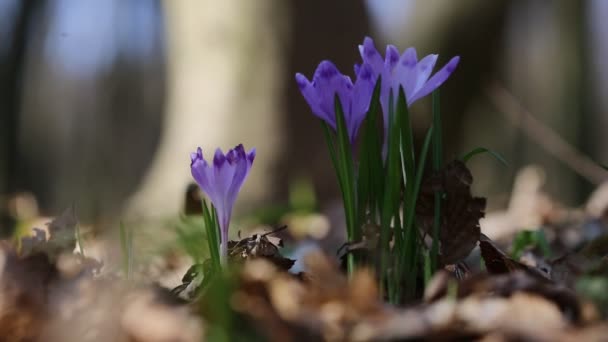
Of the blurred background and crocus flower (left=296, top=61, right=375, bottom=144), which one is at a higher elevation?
the blurred background

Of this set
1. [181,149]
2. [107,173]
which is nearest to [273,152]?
[181,149]

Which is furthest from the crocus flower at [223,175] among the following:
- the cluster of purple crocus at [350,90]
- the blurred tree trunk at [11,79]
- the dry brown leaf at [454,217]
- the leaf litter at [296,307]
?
the blurred tree trunk at [11,79]

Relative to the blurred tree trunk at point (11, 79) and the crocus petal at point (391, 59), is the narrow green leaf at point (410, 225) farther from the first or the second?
the blurred tree trunk at point (11, 79)

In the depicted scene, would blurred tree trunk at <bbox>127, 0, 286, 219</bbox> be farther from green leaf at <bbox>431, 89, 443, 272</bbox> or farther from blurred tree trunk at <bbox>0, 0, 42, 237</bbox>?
blurred tree trunk at <bbox>0, 0, 42, 237</bbox>

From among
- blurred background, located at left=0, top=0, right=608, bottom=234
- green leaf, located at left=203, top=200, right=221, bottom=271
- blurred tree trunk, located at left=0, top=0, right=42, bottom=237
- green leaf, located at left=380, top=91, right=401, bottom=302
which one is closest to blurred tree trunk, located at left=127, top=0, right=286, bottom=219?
blurred background, located at left=0, top=0, right=608, bottom=234

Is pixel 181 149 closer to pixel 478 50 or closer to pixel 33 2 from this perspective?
pixel 478 50

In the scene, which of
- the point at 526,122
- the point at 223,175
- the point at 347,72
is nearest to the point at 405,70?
the point at 223,175

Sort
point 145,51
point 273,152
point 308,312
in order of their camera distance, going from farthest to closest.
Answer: point 145,51, point 273,152, point 308,312

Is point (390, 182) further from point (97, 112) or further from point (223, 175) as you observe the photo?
point (97, 112)
